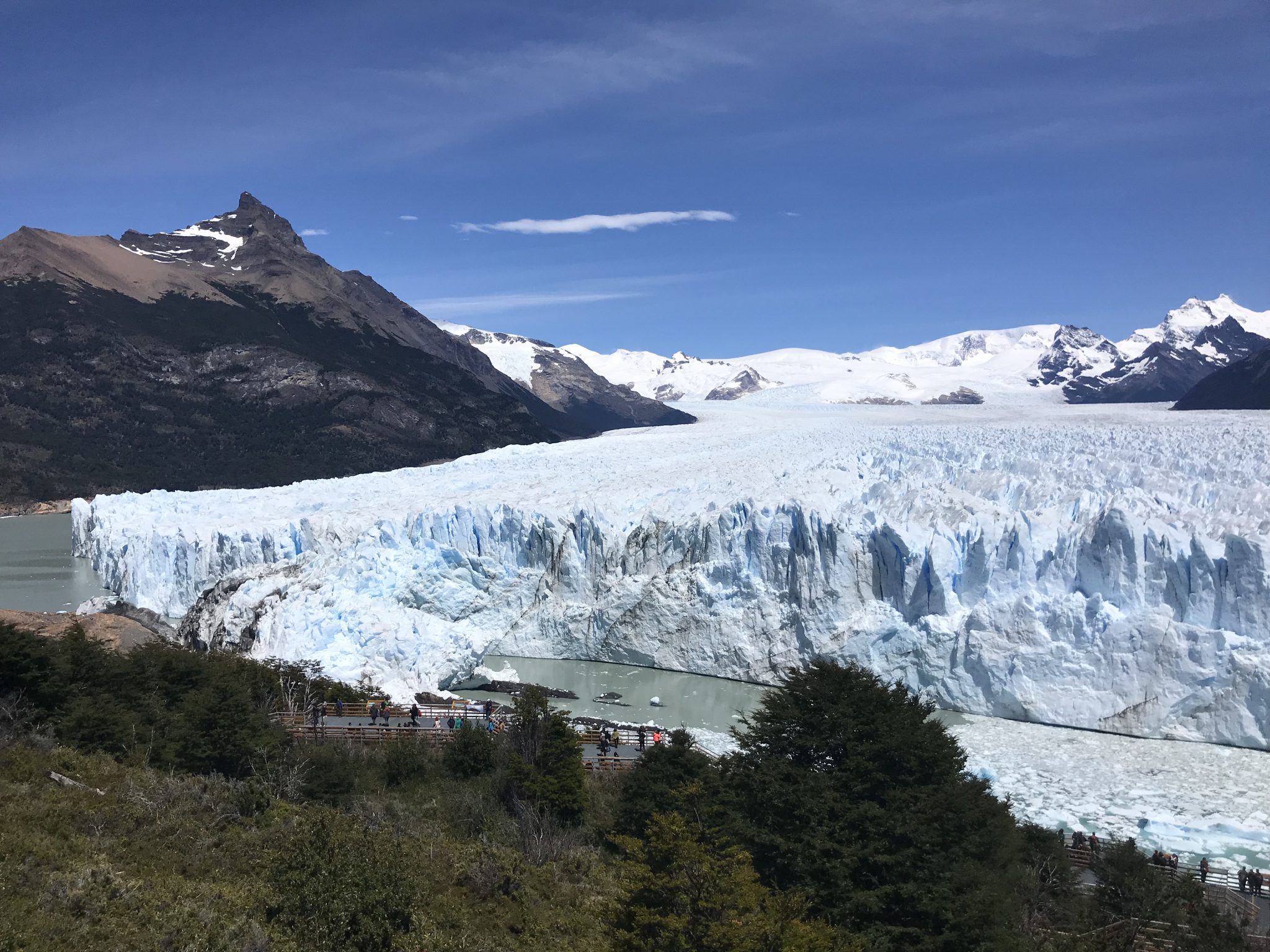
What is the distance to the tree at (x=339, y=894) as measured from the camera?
8672 mm

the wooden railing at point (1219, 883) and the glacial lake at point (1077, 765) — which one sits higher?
the glacial lake at point (1077, 765)

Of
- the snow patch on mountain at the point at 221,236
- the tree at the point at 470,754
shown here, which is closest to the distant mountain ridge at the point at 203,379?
the snow patch on mountain at the point at 221,236

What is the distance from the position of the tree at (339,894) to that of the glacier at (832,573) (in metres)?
15.1

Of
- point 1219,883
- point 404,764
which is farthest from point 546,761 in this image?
point 1219,883

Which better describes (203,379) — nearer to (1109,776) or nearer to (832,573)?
(832,573)

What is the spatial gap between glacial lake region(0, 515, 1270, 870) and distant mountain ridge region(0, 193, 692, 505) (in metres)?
70.6

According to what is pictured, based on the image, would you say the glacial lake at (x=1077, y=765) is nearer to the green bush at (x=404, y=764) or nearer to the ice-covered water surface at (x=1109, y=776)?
the ice-covered water surface at (x=1109, y=776)

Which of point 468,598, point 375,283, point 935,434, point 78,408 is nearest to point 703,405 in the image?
point 375,283

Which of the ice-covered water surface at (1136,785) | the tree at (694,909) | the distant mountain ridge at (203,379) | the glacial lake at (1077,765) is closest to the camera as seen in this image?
the tree at (694,909)

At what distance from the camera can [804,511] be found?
2623cm

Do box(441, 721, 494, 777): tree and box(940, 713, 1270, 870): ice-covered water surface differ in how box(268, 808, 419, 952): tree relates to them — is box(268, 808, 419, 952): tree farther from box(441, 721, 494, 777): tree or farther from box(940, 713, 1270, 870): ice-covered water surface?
box(940, 713, 1270, 870): ice-covered water surface

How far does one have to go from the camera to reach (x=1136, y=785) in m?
18.0

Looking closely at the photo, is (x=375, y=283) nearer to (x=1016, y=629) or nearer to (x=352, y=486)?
(x=352, y=486)

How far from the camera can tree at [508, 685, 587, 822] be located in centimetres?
1563
